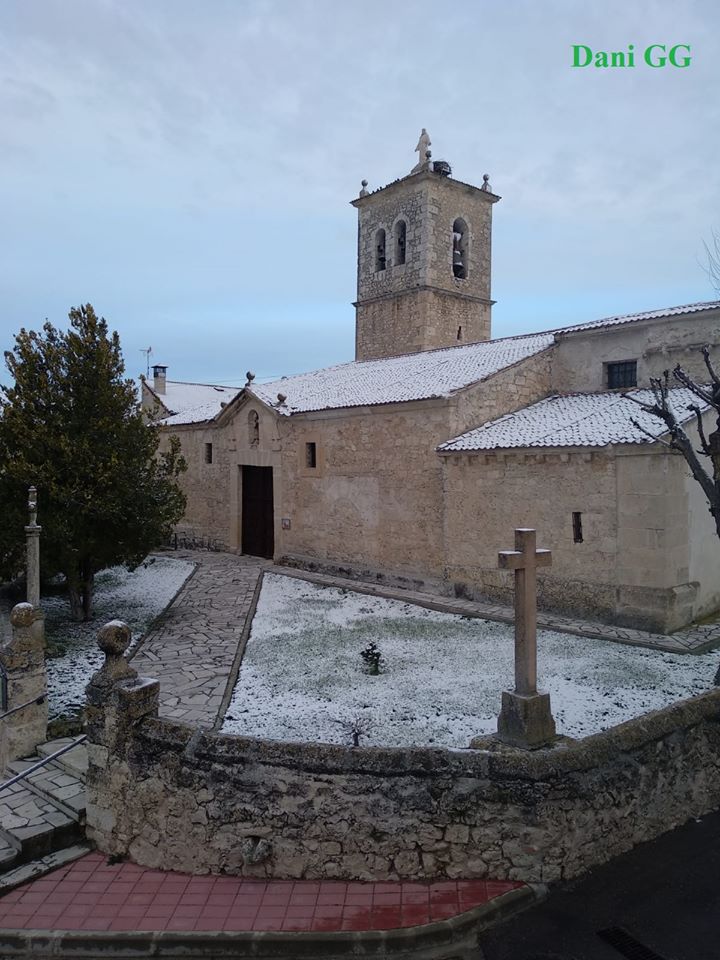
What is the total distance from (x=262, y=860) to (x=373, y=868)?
76cm

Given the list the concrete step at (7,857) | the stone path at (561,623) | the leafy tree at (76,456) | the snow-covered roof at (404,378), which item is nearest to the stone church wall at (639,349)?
the snow-covered roof at (404,378)

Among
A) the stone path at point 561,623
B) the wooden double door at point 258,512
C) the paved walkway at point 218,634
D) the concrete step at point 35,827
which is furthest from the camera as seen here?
the wooden double door at point 258,512

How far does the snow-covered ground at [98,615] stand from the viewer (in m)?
8.12

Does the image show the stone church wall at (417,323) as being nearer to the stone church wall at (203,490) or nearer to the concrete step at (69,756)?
the stone church wall at (203,490)

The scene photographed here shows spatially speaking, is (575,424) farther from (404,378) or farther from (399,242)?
(399,242)

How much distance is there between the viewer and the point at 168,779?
181 inches

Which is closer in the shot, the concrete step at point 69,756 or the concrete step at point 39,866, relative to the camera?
the concrete step at point 39,866

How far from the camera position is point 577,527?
11.1 meters

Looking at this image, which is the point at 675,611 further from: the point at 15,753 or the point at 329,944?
the point at 15,753

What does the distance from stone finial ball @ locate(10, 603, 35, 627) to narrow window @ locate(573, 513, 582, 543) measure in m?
8.39

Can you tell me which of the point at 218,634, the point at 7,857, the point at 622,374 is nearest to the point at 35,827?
the point at 7,857

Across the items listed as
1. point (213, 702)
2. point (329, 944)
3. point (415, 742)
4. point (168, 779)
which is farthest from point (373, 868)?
point (213, 702)

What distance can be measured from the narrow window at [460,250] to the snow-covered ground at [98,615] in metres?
14.8

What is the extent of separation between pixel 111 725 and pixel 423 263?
20.9 metres
